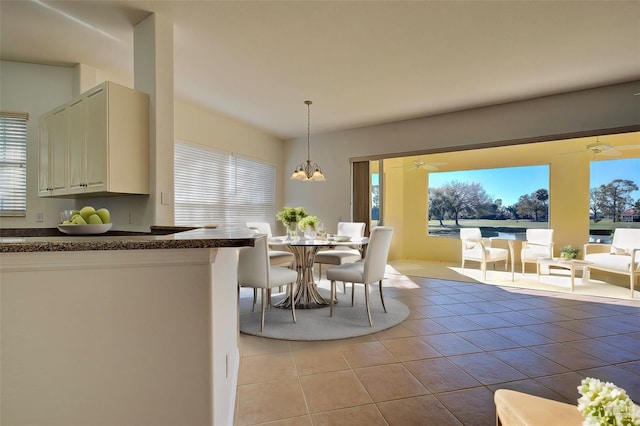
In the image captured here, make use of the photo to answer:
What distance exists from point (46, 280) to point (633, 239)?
7171 millimetres

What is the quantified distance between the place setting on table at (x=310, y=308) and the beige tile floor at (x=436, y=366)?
0.16 m

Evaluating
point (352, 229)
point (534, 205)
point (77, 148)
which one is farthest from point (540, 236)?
point (77, 148)

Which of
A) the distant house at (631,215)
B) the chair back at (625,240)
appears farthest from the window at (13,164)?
the distant house at (631,215)

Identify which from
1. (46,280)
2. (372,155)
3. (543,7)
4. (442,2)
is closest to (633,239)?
(372,155)

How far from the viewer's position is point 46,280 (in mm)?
1120

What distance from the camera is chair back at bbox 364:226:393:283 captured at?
11.2 feet

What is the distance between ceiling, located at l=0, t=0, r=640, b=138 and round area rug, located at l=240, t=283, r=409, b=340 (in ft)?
8.66

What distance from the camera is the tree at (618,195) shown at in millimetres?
5824

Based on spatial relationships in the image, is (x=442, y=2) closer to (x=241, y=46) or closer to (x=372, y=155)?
(x=241, y=46)

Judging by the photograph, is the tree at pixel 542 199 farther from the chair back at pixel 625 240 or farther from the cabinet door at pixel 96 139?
the cabinet door at pixel 96 139

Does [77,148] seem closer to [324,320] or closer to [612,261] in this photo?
[324,320]

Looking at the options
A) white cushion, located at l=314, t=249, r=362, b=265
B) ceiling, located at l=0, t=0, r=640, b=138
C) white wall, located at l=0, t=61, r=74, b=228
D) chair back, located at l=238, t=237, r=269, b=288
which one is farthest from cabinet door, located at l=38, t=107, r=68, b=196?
white cushion, located at l=314, t=249, r=362, b=265

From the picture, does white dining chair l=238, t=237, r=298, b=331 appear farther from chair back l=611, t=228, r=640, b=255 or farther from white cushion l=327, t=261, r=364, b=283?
chair back l=611, t=228, r=640, b=255

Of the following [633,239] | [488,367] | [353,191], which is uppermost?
[353,191]
